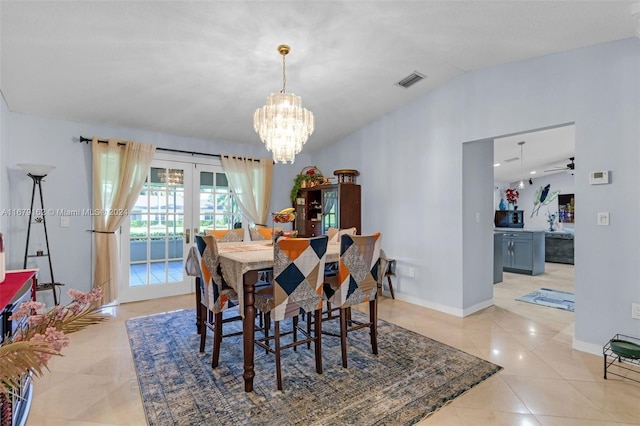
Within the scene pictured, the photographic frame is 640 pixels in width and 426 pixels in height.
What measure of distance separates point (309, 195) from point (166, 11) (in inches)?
136

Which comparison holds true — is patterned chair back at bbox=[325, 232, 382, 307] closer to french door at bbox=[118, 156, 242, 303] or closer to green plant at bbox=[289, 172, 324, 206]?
green plant at bbox=[289, 172, 324, 206]

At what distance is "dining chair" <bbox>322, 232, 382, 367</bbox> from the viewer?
2385 mm

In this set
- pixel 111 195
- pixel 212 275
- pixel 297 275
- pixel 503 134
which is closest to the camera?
pixel 297 275

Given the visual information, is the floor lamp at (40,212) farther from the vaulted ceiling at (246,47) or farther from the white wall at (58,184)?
the vaulted ceiling at (246,47)

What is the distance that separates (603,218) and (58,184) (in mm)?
5456

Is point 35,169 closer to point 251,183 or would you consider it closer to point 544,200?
point 251,183

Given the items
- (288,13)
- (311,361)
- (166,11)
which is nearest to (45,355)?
(311,361)

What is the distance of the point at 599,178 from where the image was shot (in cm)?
257

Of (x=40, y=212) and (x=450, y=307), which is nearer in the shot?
(x=40, y=212)

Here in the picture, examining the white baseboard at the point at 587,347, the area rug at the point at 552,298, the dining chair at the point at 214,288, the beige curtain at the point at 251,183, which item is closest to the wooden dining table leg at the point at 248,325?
the dining chair at the point at 214,288

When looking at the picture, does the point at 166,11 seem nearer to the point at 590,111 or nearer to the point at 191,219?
the point at 191,219

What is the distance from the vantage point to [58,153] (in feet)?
12.0

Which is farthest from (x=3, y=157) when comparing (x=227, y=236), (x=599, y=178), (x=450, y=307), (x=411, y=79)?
(x=599, y=178)

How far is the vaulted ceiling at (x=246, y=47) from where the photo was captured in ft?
7.13
